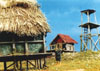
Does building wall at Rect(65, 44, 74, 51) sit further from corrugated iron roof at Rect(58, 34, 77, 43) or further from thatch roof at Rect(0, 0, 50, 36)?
thatch roof at Rect(0, 0, 50, 36)

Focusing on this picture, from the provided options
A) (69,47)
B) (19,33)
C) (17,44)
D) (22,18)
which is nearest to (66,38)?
(69,47)

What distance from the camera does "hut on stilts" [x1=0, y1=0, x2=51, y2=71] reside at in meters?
19.2

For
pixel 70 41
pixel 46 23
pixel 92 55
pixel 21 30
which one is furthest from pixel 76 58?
pixel 70 41

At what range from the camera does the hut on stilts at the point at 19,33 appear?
19.2 metres

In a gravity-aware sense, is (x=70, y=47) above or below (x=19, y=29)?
below

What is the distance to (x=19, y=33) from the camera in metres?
19.0

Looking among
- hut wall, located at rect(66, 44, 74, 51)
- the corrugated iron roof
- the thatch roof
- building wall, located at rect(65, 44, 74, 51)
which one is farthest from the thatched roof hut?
hut wall, located at rect(66, 44, 74, 51)

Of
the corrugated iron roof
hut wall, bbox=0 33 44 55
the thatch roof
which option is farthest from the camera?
the corrugated iron roof

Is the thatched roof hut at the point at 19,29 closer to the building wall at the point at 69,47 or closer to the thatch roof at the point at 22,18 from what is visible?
the thatch roof at the point at 22,18

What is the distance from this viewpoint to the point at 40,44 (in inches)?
791

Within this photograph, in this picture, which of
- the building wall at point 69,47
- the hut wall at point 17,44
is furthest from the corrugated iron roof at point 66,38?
the hut wall at point 17,44

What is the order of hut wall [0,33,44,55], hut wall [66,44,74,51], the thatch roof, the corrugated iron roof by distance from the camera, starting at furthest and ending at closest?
hut wall [66,44,74,51]
the corrugated iron roof
hut wall [0,33,44,55]
the thatch roof

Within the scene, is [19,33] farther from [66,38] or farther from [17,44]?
[66,38]

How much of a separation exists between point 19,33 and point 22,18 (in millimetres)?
1417
